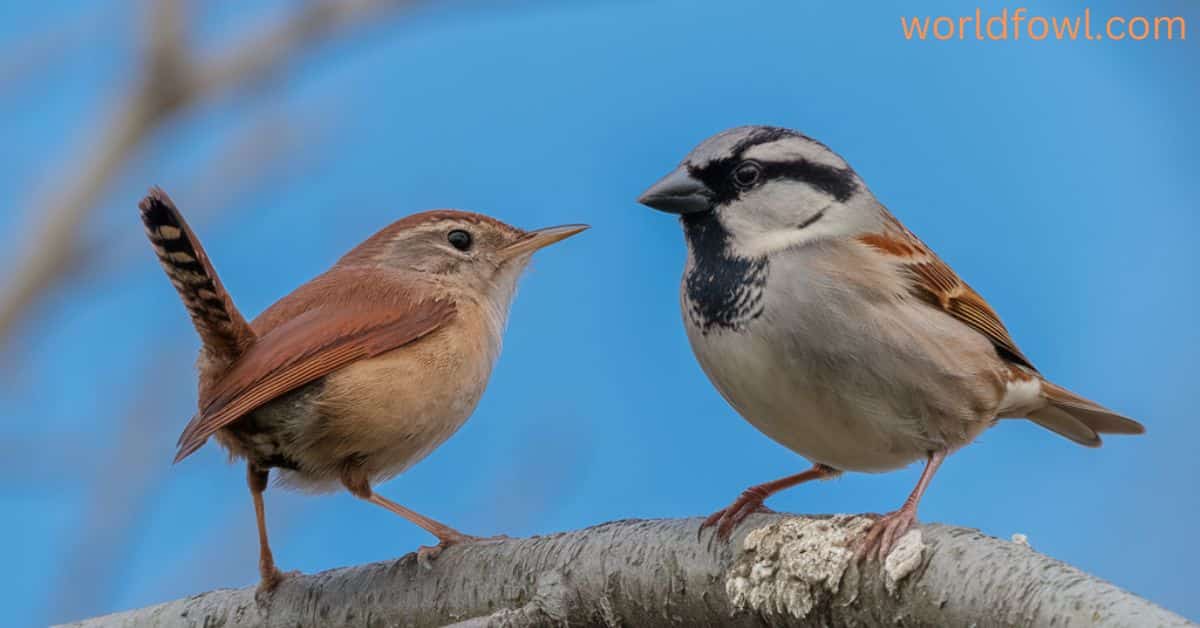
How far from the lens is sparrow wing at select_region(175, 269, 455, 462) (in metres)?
4.43

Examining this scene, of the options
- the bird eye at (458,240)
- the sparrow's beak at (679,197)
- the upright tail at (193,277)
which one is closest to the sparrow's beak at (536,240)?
the bird eye at (458,240)

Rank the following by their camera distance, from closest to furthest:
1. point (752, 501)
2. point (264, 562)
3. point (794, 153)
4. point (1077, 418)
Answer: point (752, 501)
point (264, 562)
point (794, 153)
point (1077, 418)

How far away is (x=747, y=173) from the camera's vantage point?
4.73 metres

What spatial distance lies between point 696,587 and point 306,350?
1.81m

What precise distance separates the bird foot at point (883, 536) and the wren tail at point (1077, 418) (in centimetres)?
195

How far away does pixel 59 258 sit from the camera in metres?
7.11

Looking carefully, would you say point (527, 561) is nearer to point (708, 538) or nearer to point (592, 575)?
point (592, 575)

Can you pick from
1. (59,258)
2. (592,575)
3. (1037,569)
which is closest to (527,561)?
(592,575)

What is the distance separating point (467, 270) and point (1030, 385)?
2385 millimetres

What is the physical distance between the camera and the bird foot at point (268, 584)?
4.39m

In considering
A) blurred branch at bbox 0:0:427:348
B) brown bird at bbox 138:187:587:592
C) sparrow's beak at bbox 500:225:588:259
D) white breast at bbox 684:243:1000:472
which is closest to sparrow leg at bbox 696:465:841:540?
white breast at bbox 684:243:1000:472

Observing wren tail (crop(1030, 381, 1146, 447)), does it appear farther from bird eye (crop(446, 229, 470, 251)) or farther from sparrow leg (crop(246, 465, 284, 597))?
sparrow leg (crop(246, 465, 284, 597))

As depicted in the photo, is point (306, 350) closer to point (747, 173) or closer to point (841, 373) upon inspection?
point (747, 173)

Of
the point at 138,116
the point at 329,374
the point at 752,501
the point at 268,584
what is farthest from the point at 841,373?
the point at 138,116
